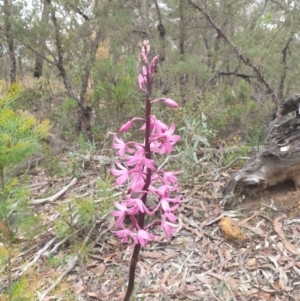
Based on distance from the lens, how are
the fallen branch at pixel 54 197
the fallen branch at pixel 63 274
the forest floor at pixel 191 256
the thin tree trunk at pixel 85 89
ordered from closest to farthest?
the fallen branch at pixel 63 274 → the forest floor at pixel 191 256 → the fallen branch at pixel 54 197 → the thin tree trunk at pixel 85 89

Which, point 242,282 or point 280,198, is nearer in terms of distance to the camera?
point 242,282

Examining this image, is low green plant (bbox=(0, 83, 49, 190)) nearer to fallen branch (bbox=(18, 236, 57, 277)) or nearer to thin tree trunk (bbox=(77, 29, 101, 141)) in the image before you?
fallen branch (bbox=(18, 236, 57, 277))

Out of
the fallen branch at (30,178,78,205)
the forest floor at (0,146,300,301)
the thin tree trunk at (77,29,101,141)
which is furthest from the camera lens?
the thin tree trunk at (77,29,101,141)

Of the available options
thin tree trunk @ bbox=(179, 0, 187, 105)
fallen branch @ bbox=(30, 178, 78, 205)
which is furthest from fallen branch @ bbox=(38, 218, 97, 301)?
thin tree trunk @ bbox=(179, 0, 187, 105)

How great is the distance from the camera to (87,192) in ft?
12.7

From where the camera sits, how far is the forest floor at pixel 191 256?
8.80ft

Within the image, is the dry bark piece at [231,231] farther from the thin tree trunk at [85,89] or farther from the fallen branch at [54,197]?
the thin tree trunk at [85,89]

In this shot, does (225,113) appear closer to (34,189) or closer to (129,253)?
(34,189)

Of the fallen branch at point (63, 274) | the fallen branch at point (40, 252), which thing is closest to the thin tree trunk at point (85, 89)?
the fallen branch at point (40, 252)

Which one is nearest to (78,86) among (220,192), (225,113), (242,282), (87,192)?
(225,113)

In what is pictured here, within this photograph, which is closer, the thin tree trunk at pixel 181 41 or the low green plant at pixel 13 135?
the low green plant at pixel 13 135

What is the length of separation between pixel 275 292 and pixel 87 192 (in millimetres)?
1925

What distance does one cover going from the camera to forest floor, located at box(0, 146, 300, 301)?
2684mm

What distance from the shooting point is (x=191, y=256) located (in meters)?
3.05
